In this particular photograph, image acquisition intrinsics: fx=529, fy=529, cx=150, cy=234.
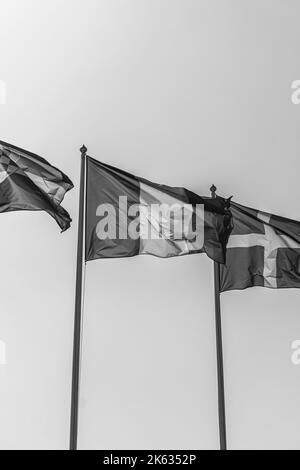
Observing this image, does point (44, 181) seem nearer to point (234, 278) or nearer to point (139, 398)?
point (234, 278)

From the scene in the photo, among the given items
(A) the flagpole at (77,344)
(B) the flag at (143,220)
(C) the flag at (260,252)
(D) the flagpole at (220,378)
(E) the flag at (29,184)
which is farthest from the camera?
(C) the flag at (260,252)

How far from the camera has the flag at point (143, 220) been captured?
7.75 m

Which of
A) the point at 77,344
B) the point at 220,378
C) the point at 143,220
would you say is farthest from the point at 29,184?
the point at 220,378

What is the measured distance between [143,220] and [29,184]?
68.7 inches

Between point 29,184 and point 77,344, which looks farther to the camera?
point 29,184

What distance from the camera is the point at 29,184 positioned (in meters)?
7.54

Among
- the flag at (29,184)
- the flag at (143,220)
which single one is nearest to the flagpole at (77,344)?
the flag at (143,220)

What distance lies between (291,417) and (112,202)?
5.46 metres

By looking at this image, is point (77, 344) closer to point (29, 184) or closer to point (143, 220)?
point (143, 220)

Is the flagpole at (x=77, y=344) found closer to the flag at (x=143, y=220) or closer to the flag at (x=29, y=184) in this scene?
the flag at (x=143, y=220)

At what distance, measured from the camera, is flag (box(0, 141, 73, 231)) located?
24.7 feet

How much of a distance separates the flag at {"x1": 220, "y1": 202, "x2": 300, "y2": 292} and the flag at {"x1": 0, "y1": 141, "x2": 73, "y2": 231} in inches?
116

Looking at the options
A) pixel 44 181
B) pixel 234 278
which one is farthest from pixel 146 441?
pixel 44 181

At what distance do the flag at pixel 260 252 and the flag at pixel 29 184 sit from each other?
9.68 feet
